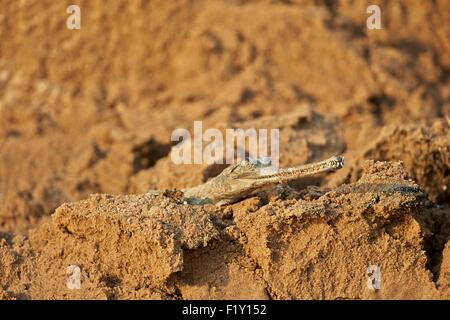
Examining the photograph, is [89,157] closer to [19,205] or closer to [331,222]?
[19,205]

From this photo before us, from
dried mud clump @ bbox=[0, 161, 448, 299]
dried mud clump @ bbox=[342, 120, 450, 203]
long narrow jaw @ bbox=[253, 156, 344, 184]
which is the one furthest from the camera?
dried mud clump @ bbox=[342, 120, 450, 203]

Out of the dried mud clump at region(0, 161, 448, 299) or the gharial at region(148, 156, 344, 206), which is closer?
the dried mud clump at region(0, 161, 448, 299)

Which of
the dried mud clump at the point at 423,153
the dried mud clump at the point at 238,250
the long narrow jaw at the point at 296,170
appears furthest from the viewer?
the dried mud clump at the point at 423,153

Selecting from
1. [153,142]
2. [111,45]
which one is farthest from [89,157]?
[111,45]

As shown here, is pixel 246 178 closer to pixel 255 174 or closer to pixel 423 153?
pixel 255 174

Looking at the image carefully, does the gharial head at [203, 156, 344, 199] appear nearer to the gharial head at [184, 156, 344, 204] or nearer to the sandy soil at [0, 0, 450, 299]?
the gharial head at [184, 156, 344, 204]

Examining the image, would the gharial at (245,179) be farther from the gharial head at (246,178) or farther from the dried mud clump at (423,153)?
the dried mud clump at (423,153)

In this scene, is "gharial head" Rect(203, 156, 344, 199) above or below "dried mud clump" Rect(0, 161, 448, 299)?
above

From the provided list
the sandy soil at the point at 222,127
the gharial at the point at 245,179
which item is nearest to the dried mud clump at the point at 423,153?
the sandy soil at the point at 222,127

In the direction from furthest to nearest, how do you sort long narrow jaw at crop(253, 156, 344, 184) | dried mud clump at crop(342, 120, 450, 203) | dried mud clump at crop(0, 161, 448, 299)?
dried mud clump at crop(342, 120, 450, 203)
long narrow jaw at crop(253, 156, 344, 184)
dried mud clump at crop(0, 161, 448, 299)

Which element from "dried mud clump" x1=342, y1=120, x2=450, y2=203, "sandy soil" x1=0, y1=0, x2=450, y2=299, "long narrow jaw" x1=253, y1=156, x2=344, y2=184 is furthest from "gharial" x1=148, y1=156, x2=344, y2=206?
"dried mud clump" x1=342, y1=120, x2=450, y2=203
